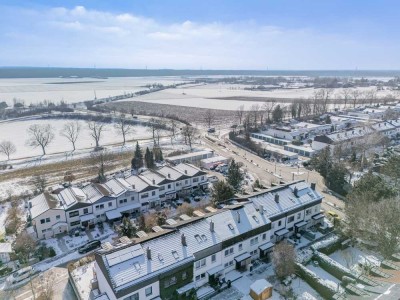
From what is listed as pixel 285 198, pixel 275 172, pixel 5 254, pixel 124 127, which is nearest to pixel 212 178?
pixel 275 172

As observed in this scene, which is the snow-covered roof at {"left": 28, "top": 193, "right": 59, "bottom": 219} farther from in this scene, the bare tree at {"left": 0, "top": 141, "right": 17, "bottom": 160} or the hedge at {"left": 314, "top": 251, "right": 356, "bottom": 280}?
the bare tree at {"left": 0, "top": 141, "right": 17, "bottom": 160}

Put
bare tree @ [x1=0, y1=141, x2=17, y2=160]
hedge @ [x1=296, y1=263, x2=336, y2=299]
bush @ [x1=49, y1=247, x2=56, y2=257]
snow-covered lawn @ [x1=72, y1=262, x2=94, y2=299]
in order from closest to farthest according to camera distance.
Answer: hedge @ [x1=296, y1=263, x2=336, y2=299]
snow-covered lawn @ [x1=72, y1=262, x2=94, y2=299]
bush @ [x1=49, y1=247, x2=56, y2=257]
bare tree @ [x1=0, y1=141, x2=17, y2=160]

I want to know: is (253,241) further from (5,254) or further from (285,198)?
(5,254)

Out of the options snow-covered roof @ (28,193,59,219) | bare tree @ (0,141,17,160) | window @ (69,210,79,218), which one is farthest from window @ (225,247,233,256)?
bare tree @ (0,141,17,160)

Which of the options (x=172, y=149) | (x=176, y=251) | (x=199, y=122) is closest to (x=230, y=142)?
(x=172, y=149)

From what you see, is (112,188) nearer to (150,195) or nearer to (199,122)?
(150,195)
